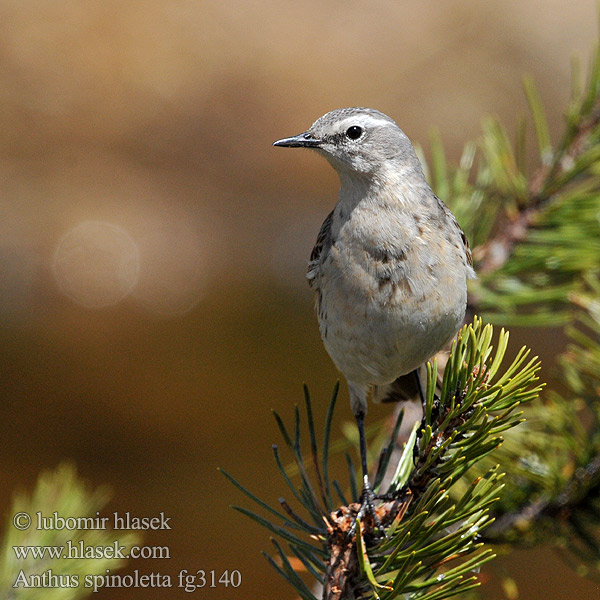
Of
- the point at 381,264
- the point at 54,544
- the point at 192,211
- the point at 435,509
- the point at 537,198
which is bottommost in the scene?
the point at 435,509

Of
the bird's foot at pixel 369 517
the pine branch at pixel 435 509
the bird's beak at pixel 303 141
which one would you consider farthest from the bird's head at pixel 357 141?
the bird's foot at pixel 369 517

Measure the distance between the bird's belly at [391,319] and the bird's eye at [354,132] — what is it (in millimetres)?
549

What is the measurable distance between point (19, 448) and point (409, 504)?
15.4 ft

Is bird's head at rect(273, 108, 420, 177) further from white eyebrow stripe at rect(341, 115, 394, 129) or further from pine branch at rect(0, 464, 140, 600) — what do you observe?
pine branch at rect(0, 464, 140, 600)

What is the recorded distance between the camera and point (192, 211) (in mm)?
7191

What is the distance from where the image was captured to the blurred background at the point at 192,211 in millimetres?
5645

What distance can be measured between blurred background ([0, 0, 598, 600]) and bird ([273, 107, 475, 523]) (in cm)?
286

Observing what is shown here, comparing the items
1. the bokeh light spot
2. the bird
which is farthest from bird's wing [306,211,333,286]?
the bokeh light spot

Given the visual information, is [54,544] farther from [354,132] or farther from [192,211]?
[192,211]

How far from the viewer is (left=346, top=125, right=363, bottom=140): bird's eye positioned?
8.31 ft

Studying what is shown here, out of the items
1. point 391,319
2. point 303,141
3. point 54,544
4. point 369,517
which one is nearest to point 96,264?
point 303,141

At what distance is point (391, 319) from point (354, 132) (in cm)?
75

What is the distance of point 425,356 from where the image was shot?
2182mm

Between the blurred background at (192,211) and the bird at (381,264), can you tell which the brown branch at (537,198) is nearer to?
the bird at (381,264)
